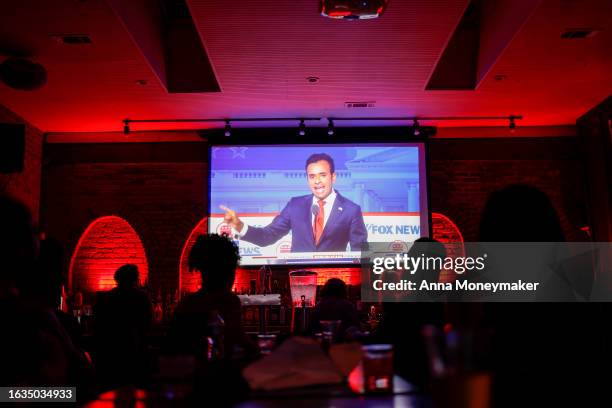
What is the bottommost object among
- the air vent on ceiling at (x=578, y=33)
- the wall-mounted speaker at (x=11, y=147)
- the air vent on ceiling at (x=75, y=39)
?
the wall-mounted speaker at (x=11, y=147)

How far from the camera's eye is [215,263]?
9.56 feet

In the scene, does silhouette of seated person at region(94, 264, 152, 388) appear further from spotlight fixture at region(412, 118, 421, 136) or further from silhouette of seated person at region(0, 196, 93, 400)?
spotlight fixture at region(412, 118, 421, 136)

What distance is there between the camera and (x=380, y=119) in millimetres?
6637

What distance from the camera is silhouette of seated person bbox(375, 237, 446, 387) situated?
1623mm

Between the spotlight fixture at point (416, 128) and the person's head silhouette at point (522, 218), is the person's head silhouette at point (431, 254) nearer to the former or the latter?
the person's head silhouette at point (522, 218)

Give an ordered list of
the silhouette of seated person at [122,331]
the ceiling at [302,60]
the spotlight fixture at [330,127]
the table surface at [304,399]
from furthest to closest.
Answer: the spotlight fixture at [330,127] < the ceiling at [302,60] < the silhouette of seated person at [122,331] < the table surface at [304,399]

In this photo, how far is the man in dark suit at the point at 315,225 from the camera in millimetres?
6715

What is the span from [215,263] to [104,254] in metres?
4.73

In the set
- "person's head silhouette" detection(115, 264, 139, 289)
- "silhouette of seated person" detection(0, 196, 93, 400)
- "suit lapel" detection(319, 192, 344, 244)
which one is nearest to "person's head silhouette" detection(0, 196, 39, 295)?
"silhouette of seated person" detection(0, 196, 93, 400)

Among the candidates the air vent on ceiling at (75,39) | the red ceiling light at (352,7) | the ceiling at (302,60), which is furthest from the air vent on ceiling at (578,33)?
the air vent on ceiling at (75,39)

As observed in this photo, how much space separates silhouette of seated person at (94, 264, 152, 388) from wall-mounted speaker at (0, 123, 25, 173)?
3.84 ft

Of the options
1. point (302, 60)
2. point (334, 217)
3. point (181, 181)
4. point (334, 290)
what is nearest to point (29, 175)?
point (181, 181)

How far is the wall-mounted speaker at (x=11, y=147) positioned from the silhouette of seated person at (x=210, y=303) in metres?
2.03

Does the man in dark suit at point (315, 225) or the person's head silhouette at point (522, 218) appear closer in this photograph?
the person's head silhouette at point (522, 218)
